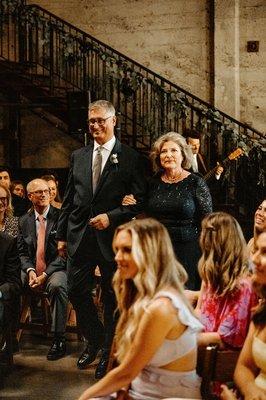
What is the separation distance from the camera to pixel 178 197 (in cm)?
443

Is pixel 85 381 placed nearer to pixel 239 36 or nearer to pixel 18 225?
pixel 18 225

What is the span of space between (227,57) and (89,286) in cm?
745

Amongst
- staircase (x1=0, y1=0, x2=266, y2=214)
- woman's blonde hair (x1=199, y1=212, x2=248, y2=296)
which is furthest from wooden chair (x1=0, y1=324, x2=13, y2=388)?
staircase (x1=0, y1=0, x2=266, y2=214)

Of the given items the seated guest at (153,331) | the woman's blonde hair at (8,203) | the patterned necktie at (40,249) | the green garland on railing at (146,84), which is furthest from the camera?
the green garland on railing at (146,84)

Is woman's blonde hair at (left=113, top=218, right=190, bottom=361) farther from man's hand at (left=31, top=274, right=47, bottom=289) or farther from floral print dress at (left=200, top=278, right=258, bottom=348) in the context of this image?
man's hand at (left=31, top=274, right=47, bottom=289)

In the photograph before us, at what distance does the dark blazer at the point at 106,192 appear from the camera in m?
4.27

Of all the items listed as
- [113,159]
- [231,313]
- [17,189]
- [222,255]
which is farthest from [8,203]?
[231,313]

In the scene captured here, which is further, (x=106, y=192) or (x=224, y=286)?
(x=106, y=192)

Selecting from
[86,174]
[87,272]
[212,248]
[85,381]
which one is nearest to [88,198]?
[86,174]

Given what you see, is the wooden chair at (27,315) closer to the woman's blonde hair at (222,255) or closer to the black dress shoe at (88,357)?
the black dress shoe at (88,357)

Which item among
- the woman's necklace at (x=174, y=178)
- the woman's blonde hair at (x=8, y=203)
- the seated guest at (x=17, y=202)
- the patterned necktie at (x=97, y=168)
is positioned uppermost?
the patterned necktie at (x=97, y=168)

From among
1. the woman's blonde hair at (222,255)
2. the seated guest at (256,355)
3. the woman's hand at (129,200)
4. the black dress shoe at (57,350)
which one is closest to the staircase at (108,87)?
the black dress shoe at (57,350)

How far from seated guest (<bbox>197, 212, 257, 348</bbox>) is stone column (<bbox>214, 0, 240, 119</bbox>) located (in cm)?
815

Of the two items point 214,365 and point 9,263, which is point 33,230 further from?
point 214,365
